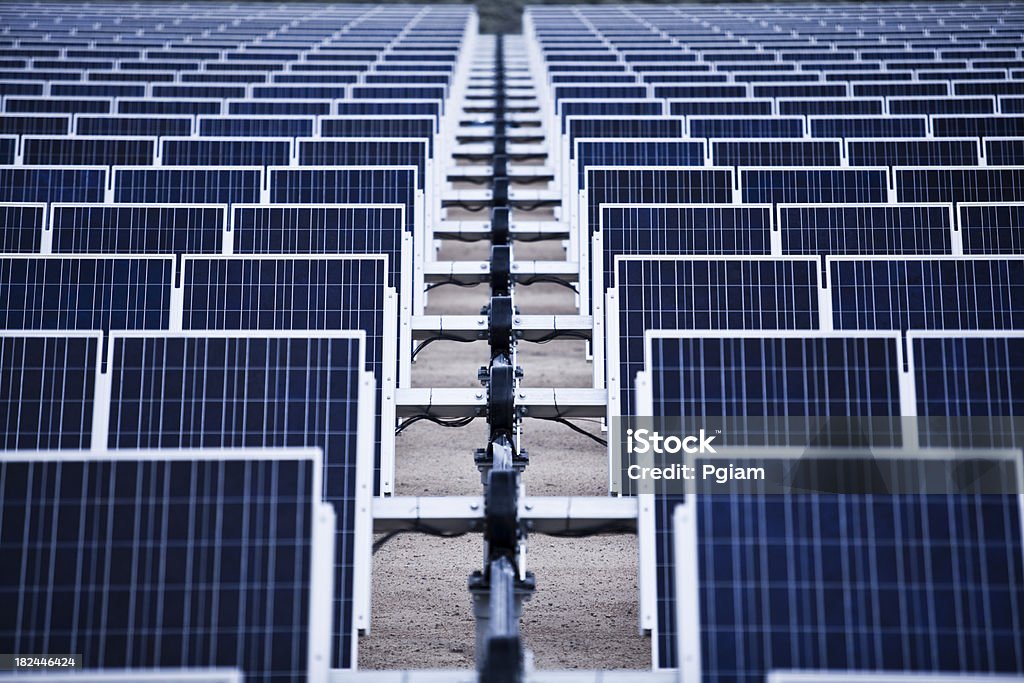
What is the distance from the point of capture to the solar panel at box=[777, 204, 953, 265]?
7.56 metres

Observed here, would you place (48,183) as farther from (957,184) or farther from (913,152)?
(913,152)

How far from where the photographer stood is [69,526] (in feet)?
11.8

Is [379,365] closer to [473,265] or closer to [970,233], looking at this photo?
[473,265]

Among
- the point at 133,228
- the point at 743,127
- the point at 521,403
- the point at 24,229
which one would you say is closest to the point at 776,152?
the point at 743,127

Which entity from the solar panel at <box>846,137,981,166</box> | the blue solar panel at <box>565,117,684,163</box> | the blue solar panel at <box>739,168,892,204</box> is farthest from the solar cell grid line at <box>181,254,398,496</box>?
the solar panel at <box>846,137,981,166</box>

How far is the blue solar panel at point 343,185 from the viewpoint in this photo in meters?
8.76

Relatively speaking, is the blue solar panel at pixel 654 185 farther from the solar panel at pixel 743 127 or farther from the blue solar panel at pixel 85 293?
the blue solar panel at pixel 85 293

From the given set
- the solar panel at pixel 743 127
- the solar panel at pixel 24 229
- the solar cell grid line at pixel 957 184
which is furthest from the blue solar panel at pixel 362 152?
the solar cell grid line at pixel 957 184

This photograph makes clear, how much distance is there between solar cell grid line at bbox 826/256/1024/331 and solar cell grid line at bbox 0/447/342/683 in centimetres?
369

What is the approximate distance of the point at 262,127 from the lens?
1143 centimetres

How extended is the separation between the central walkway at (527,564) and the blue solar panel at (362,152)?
3.42 feet

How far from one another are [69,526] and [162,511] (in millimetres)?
327

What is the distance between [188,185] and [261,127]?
2814 millimetres

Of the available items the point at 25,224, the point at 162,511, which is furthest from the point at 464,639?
the point at 25,224
